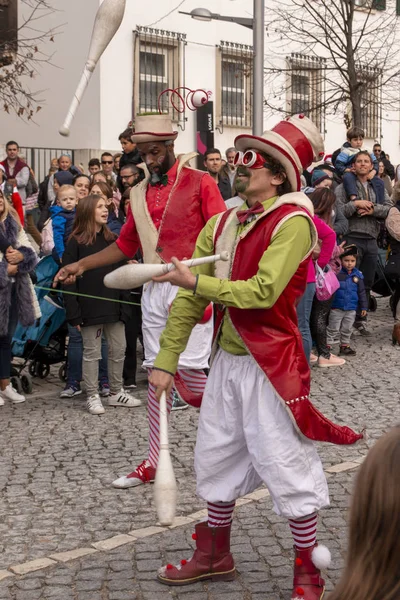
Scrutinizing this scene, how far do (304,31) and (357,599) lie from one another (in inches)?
964

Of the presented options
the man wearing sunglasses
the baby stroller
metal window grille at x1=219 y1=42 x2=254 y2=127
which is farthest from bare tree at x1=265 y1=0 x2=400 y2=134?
the man wearing sunglasses

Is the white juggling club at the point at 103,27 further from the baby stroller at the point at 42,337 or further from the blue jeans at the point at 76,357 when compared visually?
the baby stroller at the point at 42,337

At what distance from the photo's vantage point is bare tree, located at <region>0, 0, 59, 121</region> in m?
16.1

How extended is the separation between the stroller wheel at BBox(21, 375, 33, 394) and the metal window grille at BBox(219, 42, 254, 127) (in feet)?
56.8

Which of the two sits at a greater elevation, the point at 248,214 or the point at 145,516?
the point at 248,214

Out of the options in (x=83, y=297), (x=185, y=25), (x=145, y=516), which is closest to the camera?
(x=145, y=516)

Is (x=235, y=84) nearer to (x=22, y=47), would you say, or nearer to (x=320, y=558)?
(x=22, y=47)

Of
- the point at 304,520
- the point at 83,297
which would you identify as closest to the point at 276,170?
the point at 304,520

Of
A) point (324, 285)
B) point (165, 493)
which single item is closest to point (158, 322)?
point (165, 493)

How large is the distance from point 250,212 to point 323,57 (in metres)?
23.6

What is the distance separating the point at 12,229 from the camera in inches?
362

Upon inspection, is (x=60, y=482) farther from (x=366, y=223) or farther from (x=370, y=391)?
(x=366, y=223)

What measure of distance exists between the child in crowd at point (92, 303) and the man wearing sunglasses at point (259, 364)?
413cm

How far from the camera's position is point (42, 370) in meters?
10.4
